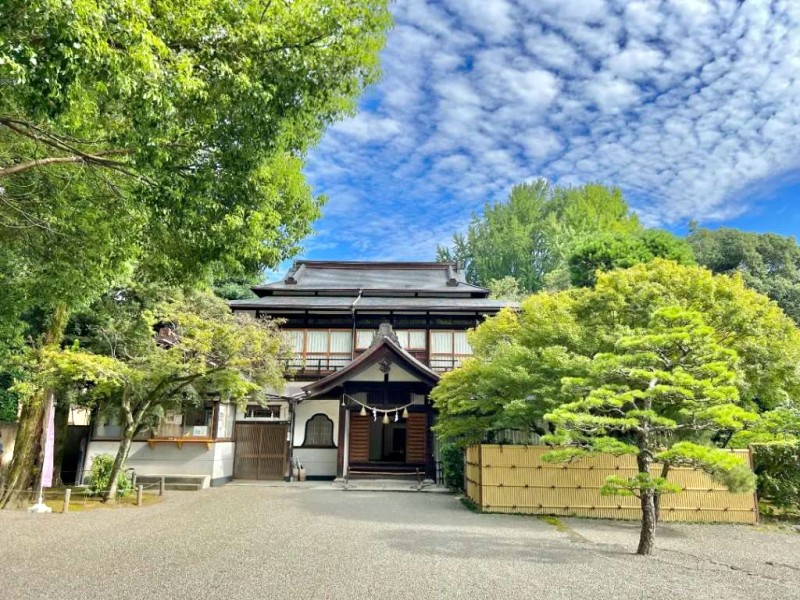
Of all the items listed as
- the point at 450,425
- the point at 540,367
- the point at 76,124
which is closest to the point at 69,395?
the point at 450,425

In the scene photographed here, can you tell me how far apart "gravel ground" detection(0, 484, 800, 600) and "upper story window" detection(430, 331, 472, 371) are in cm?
969

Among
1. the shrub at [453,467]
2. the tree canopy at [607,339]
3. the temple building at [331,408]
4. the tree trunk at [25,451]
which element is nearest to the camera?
the tree canopy at [607,339]

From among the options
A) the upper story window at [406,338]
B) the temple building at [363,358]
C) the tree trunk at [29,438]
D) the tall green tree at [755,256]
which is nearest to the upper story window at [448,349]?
the temple building at [363,358]

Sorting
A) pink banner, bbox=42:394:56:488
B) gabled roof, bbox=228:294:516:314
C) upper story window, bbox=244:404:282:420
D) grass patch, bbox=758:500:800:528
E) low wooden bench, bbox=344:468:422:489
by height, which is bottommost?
grass patch, bbox=758:500:800:528

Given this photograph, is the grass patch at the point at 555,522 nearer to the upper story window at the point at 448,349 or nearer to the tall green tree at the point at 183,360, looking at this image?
the tall green tree at the point at 183,360

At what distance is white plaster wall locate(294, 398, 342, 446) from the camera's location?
19250mm

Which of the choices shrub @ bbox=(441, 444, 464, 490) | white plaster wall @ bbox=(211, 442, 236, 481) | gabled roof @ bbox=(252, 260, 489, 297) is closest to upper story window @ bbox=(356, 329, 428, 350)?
gabled roof @ bbox=(252, 260, 489, 297)

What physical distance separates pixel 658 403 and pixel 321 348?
14.9 metres

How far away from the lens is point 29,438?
42.7 ft

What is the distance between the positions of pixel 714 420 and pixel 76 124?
31.3ft

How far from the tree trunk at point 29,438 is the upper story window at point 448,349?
1316 cm

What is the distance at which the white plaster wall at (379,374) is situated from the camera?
18.7 m

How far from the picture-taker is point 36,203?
7.48m

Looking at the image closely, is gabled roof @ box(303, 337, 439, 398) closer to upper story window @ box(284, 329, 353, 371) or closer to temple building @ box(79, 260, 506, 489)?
temple building @ box(79, 260, 506, 489)
